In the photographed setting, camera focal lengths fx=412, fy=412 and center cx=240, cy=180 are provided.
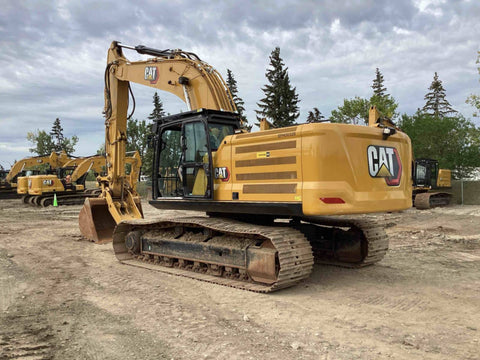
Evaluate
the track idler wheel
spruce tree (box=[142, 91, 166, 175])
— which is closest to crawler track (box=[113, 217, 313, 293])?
the track idler wheel

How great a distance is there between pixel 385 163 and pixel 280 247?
2117 mm

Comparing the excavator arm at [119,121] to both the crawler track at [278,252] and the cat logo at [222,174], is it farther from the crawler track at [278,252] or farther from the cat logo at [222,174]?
the crawler track at [278,252]

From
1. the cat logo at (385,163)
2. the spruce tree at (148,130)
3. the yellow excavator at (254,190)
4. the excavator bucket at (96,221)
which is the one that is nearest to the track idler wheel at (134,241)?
the yellow excavator at (254,190)

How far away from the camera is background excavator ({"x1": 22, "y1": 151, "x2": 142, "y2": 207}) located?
83.2ft

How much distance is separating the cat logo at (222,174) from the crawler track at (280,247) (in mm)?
760

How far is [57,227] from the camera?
14688 mm

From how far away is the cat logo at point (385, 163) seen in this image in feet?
20.2

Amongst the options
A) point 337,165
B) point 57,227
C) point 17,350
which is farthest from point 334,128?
point 57,227

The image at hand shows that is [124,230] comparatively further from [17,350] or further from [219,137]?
[17,350]

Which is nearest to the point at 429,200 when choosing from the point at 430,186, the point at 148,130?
the point at 430,186

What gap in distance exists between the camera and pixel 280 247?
5883 mm

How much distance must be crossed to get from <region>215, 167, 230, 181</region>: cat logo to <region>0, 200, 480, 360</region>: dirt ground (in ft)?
5.82

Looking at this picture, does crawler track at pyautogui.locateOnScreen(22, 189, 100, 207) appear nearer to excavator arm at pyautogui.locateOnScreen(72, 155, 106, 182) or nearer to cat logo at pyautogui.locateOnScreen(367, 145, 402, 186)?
excavator arm at pyautogui.locateOnScreen(72, 155, 106, 182)

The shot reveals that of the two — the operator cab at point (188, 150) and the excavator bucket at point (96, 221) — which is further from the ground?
the operator cab at point (188, 150)
